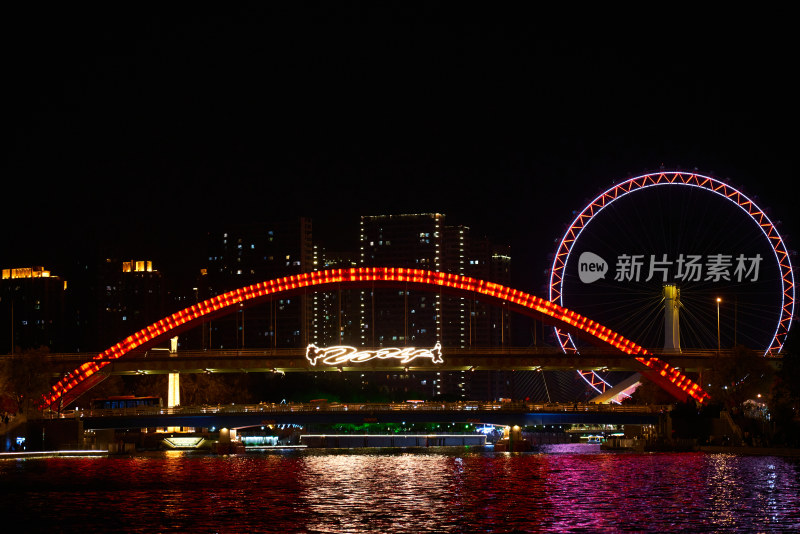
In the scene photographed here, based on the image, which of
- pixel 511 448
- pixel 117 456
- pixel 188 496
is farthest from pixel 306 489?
pixel 511 448

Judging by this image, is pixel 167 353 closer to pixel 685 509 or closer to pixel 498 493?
pixel 498 493

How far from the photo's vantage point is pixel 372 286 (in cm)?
12625

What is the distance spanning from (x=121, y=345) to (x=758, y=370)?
59.1 m

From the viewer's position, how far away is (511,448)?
122m

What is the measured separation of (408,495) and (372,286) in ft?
186

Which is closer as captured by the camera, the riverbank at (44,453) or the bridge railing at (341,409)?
the riverbank at (44,453)

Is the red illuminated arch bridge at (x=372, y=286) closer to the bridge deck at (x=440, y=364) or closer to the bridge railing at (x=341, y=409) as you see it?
the bridge deck at (x=440, y=364)

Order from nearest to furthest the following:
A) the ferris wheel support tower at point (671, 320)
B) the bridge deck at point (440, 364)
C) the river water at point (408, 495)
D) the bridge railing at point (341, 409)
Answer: the river water at point (408, 495) < the ferris wheel support tower at point (671, 320) < the bridge railing at point (341, 409) < the bridge deck at point (440, 364)

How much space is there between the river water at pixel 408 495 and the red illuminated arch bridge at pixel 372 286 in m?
20.5

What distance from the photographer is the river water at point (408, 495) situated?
57.2 meters

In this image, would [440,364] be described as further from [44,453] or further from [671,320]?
[44,453]

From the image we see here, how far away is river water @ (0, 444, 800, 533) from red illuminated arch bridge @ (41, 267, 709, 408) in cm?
2047

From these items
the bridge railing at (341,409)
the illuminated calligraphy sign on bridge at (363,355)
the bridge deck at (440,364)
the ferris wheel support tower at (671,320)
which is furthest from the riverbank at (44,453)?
the ferris wheel support tower at (671,320)

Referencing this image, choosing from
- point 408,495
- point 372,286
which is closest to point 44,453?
point 372,286
